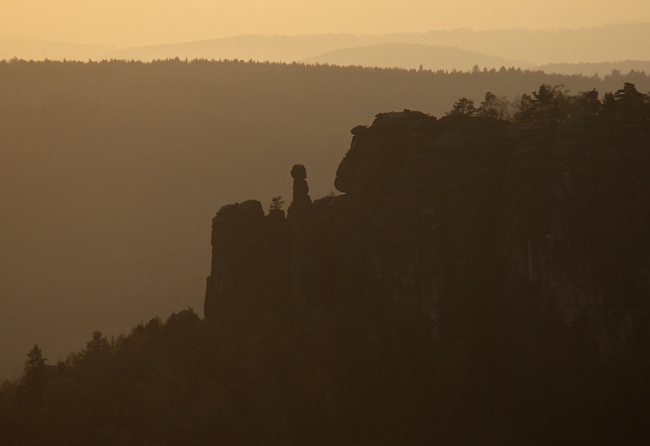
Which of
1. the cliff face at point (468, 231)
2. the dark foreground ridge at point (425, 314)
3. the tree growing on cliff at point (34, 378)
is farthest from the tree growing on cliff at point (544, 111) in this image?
the tree growing on cliff at point (34, 378)

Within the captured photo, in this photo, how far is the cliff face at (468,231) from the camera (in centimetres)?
6556

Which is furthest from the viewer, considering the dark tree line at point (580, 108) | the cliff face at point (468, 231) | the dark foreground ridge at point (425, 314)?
the dark tree line at point (580, 108)

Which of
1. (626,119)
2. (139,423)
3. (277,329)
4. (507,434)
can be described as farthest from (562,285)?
(139,423)

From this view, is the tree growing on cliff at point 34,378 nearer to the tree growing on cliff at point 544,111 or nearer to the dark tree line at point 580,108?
the dark tree line at point 580,108

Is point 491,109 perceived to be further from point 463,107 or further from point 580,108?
point 580,108

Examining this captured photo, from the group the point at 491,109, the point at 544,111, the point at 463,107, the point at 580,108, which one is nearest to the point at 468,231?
the point at 463,107

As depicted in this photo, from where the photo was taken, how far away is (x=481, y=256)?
70312 mm

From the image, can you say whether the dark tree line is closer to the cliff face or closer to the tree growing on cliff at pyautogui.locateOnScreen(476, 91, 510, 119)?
the tree growing on cliff at pyautogui.locateOnScreen(476, 91, 510, 119)

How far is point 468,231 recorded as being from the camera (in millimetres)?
70125

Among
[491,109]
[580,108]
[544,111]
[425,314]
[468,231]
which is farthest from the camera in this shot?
[491,109]

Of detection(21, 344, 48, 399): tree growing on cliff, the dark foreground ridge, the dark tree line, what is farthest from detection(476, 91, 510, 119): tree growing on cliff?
detection(21, 344, 48, 399): tree growing on cliff

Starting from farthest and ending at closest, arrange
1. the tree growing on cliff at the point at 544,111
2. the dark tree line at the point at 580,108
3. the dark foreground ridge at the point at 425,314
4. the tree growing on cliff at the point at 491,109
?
the tree growing on cliff at the point at 491,109 → the tree growing on cliff at the point at 544,111 → the dark tree line at the point at 580,108 → the dark foreground ridge at the point at 425,314

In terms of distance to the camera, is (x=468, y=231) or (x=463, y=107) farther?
(x=463, y=107)

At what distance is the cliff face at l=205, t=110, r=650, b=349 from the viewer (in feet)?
215
